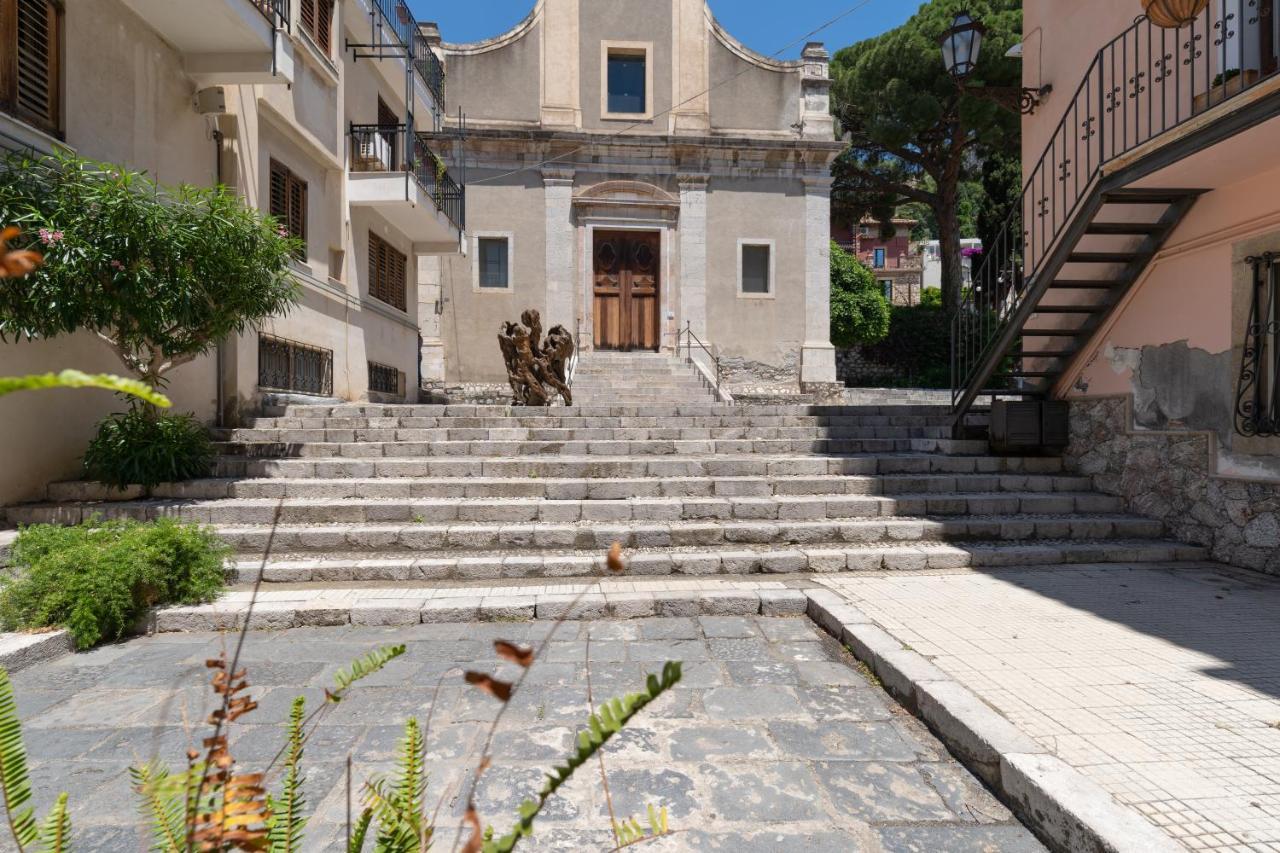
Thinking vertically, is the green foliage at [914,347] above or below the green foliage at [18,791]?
above

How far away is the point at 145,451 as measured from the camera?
6.82m

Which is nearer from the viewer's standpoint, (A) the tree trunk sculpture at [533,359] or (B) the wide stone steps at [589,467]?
(B) the wide stone steps at [589,467]

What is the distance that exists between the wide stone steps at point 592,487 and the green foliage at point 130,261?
1253 millimetres

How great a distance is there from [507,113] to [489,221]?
285 centimetres

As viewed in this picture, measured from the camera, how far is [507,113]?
18.2 m

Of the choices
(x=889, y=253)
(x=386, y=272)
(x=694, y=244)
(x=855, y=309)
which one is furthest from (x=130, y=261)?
(x=889, y=253)

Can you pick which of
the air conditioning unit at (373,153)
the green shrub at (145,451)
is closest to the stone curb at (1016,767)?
the green shrub at (145,451)

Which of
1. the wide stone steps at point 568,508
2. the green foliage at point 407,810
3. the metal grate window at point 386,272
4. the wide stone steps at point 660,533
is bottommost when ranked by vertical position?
the wide stone steps at point 660,533

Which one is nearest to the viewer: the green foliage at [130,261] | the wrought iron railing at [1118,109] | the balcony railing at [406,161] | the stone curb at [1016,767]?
the stone curb at [1016,767]

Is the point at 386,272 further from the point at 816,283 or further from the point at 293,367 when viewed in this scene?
the point at 816,283

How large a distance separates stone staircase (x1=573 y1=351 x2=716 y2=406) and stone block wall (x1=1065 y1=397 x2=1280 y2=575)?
7.79 m

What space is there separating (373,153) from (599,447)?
8.69 meters

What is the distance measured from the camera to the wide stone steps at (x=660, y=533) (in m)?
6.28

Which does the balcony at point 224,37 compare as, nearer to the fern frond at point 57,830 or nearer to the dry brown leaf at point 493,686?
the fern frond at point 57,830
